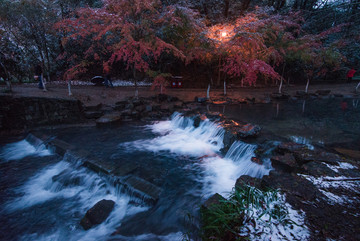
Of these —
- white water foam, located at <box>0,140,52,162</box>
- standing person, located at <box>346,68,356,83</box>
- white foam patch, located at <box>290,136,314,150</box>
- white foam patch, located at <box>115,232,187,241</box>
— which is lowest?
white foam patch, located at <box>115,232,187,241</box>

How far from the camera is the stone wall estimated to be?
9094mm

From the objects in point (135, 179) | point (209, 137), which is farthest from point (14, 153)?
point (209, 137)

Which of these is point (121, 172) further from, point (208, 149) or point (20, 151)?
point (20, 151)

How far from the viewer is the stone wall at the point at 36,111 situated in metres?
9.09

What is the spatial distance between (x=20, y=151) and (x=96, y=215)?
6.09m

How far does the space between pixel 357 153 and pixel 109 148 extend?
9.24 m

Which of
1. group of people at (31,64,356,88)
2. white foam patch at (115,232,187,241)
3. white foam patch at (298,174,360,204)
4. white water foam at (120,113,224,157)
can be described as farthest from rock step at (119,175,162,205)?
group of people at (31,64,356,88)

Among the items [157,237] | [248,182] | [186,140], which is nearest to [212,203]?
[248,182]

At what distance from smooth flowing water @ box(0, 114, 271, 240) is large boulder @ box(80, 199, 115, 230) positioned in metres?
0.10

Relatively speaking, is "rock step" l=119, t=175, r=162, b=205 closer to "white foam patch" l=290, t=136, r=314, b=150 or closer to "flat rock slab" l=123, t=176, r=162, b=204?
"flat rock slab" l=123, t=176, r=162, b=204

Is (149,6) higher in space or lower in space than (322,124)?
higher

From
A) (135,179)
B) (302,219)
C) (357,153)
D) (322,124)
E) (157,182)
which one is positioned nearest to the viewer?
(302,219)

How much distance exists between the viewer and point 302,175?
4.30 m

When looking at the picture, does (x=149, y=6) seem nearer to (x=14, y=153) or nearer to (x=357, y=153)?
(x=14, y=153)
